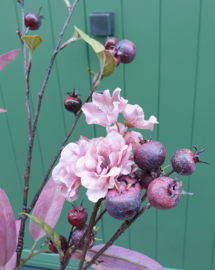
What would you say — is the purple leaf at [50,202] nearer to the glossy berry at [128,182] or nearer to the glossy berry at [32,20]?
the glossy berry at [128,182]

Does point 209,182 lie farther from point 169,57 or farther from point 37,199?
point 37,199

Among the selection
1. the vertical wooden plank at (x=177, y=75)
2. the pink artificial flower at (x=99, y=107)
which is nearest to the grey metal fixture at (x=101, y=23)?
the vertical wooden plank at (x=177, y=75)

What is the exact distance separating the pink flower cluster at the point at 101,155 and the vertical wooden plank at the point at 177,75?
0.63 meters

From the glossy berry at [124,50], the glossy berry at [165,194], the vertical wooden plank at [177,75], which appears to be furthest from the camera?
the vertical wooden plank at [177,75]

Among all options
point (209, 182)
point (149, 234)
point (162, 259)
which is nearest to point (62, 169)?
point (209, 182)

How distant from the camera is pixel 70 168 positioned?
28 cm

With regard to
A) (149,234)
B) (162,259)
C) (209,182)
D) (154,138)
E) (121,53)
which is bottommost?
(162,259)

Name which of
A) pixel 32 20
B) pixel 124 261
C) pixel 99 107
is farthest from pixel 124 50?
pixel 124 261

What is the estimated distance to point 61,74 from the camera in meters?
0.93

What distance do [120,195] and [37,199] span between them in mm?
256

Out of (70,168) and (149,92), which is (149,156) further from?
(149,92)

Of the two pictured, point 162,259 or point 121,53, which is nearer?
point 121,53

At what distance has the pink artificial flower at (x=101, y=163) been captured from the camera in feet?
0.86

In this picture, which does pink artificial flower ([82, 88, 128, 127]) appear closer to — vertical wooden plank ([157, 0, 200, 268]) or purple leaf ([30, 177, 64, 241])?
purple leaf ([30, 177, 64, 241])
